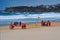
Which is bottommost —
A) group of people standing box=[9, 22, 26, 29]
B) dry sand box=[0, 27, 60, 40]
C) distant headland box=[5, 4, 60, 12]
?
dry sand box=[0, 27, 60, 40]

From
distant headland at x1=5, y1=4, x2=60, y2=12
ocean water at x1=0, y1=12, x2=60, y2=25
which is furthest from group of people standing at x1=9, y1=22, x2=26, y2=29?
distant headland at x1=5, y1=4, x2=60, y2=12

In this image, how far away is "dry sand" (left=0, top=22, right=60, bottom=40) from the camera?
6.75ft

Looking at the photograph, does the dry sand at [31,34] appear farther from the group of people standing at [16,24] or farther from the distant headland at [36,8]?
the distant headland at [36,8]

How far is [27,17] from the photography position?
84.0 inches

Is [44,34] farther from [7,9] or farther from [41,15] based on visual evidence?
[7,9]

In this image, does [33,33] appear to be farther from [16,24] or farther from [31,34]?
[16,24]

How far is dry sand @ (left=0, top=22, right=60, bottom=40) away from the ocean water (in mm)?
61

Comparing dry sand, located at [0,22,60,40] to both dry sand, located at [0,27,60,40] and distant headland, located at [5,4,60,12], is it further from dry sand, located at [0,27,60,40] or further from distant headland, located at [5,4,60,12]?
distant headland, located at [5,4,60,12]

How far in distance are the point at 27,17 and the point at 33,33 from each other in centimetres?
20

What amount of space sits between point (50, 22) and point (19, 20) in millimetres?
366

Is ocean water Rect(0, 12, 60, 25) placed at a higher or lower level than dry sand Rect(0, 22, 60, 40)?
higher

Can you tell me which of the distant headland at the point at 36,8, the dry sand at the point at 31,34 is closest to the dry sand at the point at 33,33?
the dry sand at the point at 31,34

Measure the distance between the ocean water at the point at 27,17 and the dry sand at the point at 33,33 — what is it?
0.06 meters

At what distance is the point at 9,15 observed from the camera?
6.91 ft
